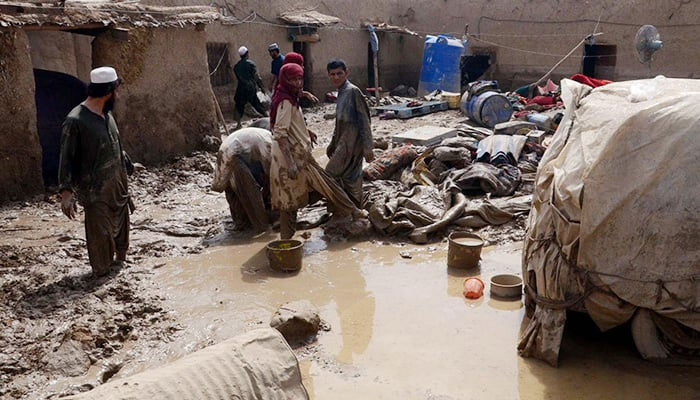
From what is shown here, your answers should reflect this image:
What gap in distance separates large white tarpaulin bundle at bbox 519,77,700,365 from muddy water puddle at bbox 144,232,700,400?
0.22 metres

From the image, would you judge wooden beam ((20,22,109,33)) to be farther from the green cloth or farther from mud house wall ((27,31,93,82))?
the green cloth

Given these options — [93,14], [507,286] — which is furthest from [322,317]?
[93,14]

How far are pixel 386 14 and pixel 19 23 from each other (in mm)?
13988

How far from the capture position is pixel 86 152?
15.9ft

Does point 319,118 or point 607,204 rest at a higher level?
point 607,204

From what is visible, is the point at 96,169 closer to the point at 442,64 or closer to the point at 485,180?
the point at 485,180

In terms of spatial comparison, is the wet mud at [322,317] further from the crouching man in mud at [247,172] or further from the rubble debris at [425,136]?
the rubble debris at [425,136]

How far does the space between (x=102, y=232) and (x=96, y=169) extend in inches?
20.8

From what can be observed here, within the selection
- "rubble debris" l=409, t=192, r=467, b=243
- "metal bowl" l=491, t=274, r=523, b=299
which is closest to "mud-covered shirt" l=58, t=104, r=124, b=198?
"rubble debris" l=409, t=192, r=467, b=243

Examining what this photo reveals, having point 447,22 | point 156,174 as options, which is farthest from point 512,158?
point 447,22

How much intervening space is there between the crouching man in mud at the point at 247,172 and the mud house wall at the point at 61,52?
5167 mm

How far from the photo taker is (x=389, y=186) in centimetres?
760

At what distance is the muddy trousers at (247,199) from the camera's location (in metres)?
6.07

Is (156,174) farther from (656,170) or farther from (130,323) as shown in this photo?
(656,170)
